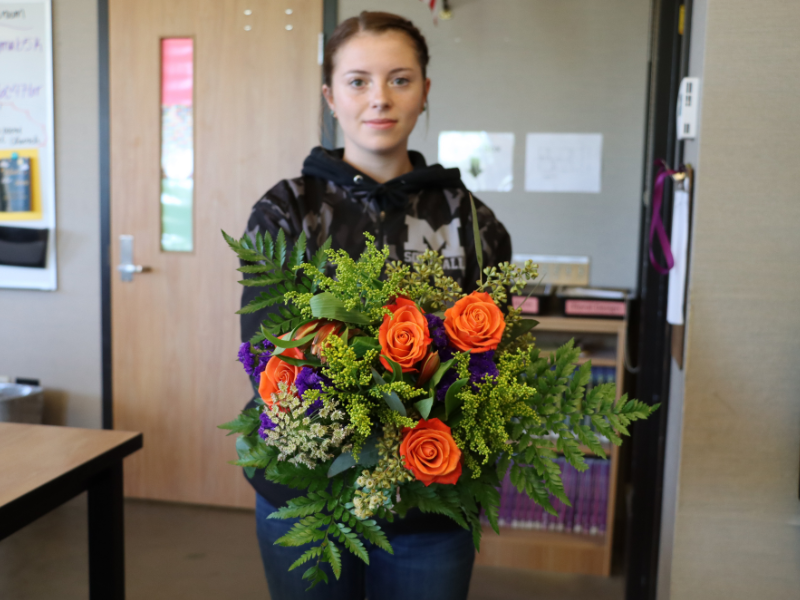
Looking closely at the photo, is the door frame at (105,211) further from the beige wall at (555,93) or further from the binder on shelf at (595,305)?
the binder on shelf at (595,305)

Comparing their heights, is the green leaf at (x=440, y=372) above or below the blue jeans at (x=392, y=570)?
above

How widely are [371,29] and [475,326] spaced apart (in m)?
0.74

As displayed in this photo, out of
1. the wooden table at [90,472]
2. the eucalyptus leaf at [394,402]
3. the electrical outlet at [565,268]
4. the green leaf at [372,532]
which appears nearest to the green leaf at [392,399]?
the eucalyptus leaf at [394,402]

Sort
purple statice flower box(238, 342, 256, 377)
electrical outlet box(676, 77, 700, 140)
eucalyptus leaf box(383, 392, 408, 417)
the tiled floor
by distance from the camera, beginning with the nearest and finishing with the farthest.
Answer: eucalyptus leaf box(383, 392, 408, 417) < purple statice flower box(238, 342, 256, 377) < electrical outlet box(676, 77, 700, 140) < the tiled floor

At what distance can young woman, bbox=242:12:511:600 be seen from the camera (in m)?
1.11

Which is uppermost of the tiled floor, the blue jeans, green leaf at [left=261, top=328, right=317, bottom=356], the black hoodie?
the black hoodie

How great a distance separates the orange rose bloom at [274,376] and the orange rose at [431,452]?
14 centimetres

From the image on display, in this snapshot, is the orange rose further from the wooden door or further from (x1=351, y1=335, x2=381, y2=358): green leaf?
the wooden door

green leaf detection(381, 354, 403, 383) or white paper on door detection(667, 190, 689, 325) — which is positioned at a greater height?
white paper on door detection(667, 190, 689, 325)

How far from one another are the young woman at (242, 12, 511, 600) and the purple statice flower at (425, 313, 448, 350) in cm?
40

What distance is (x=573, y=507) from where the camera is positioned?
8.02 ft

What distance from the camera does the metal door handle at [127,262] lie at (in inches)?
115

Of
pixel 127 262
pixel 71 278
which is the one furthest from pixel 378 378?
pixel 71 278

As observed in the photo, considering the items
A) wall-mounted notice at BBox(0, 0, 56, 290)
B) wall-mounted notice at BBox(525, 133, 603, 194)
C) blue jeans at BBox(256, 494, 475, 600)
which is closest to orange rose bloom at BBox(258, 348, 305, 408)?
blue jeans at BBox(256, 494, 475, 600)
